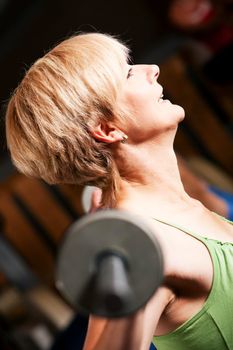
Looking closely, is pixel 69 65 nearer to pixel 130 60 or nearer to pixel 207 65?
pixel 130 60

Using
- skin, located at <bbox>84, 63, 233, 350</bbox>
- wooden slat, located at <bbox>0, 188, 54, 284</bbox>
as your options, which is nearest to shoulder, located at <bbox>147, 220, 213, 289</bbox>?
skin, located at <bbox>84, 63, 233, 350</bbox>

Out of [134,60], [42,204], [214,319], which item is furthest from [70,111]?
[42,204]

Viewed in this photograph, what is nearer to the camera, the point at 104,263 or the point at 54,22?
the point at 104,263

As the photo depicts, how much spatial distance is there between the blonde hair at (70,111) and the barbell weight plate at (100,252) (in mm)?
357

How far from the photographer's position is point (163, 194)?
1.06 metres

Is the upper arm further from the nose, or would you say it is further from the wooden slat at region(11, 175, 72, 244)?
the wooden slat at region(11, 175, 72, 244)

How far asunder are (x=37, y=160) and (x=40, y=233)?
2.02 m

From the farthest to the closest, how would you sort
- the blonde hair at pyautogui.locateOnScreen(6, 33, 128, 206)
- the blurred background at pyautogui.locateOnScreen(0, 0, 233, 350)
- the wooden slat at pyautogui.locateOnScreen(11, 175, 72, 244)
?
the wooden slat at pyautogui.locateOnScreen(11, 175, 72, 244), the blurred background at pyautogui.locateOnScreen(0, 0, 233, 350), the blonde hair at pyautogui.locateOnScreen(6, 33, 128, 206)

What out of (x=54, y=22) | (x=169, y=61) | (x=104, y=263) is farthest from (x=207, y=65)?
(x=104, y=263)

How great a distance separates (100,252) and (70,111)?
1.21 ft

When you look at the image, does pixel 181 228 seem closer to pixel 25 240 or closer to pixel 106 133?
pixel 106 133

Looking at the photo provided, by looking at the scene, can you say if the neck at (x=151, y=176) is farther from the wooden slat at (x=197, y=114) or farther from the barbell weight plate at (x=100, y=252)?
the wooden slat at (x=197, y=114)

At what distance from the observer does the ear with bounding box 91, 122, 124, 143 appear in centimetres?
101

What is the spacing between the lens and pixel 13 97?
107 centimetres
